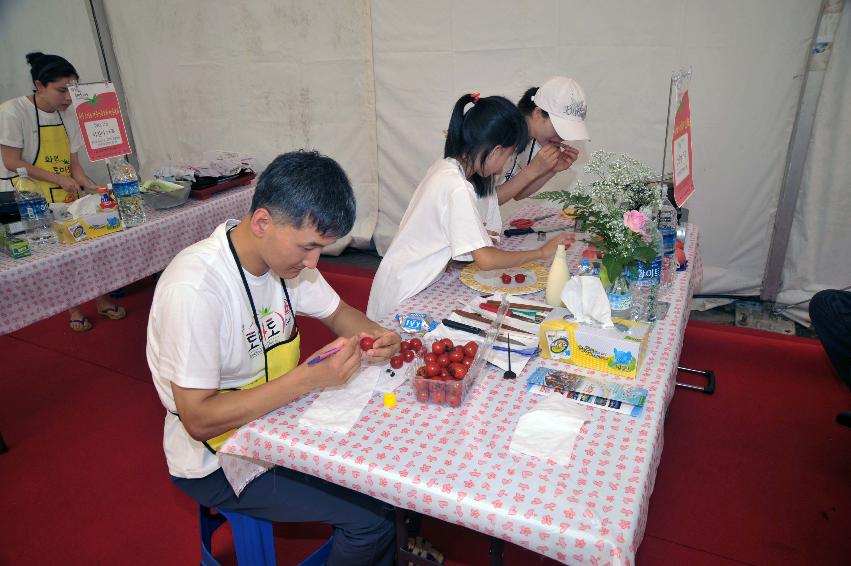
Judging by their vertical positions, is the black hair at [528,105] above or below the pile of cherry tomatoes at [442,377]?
above

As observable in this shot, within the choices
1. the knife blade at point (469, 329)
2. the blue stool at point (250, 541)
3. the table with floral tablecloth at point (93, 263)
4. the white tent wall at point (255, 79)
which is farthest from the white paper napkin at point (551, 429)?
the white tent wall at point (255, 79)

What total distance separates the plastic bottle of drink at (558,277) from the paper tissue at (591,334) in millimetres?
179

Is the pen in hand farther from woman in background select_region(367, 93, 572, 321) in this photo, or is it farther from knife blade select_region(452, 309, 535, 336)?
Result: woman in background select_region(367, 93, 572, 321)

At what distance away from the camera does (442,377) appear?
56.2 inches

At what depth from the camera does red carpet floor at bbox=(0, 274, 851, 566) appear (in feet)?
6.59

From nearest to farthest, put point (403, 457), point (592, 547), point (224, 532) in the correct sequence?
point (592, 547), point (403, 457), point (224, 532)

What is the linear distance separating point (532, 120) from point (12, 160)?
130 inches

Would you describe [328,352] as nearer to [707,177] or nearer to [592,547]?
[592,547]

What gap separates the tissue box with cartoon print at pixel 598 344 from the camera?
150cm

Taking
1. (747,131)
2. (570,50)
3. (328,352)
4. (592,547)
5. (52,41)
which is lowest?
(592,547)

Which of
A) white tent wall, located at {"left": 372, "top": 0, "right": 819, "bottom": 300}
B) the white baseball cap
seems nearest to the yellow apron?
the white baseball cap

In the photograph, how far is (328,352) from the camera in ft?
4.72

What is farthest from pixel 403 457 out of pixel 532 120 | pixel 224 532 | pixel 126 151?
pixel 126 151

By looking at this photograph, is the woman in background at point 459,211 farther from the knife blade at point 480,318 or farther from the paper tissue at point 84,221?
the paper tissue at point 84,221
